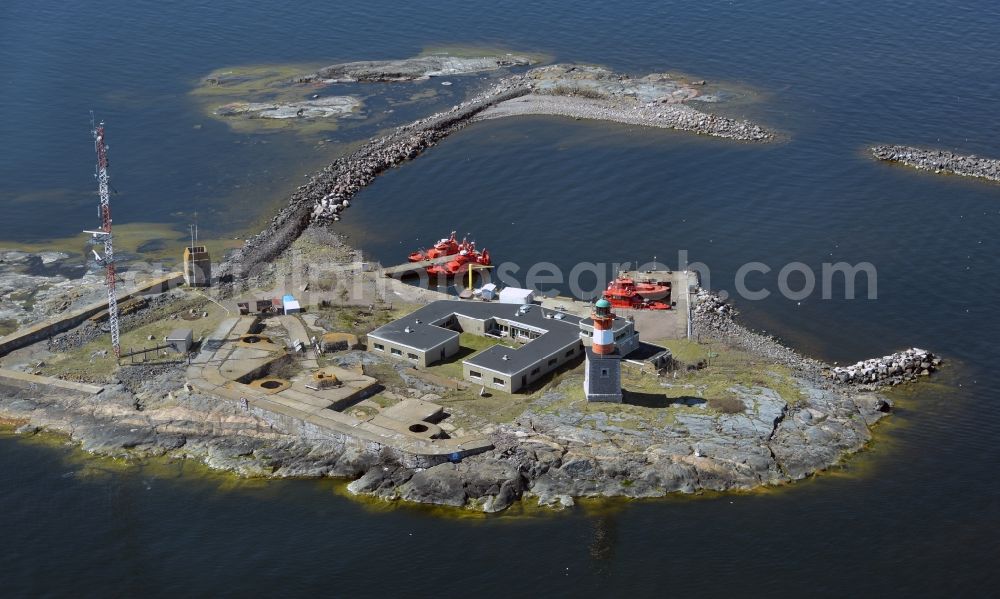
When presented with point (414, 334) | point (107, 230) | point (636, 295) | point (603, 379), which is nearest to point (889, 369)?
point (636, 295)

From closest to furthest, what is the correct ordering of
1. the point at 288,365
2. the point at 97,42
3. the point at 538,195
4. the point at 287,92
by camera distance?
the point at 288,365, the point at 538,195, the point at 287,92, the point at 97,42

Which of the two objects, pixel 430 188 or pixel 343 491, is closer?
pixel 343 491

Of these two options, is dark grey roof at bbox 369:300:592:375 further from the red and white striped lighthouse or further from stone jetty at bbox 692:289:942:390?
stone jetty at bbox 692:289:942:390

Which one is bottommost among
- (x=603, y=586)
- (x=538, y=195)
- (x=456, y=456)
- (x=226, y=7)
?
(x=603, y=586)

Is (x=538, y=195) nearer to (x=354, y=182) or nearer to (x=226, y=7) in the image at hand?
(x=354, y=182)

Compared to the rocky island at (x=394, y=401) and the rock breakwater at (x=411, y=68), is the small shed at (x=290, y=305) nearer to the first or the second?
the rocky island at (x=394, y=401)

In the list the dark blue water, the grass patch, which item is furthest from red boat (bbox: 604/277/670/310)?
the grass patch

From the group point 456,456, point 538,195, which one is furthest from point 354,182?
point 456,456
